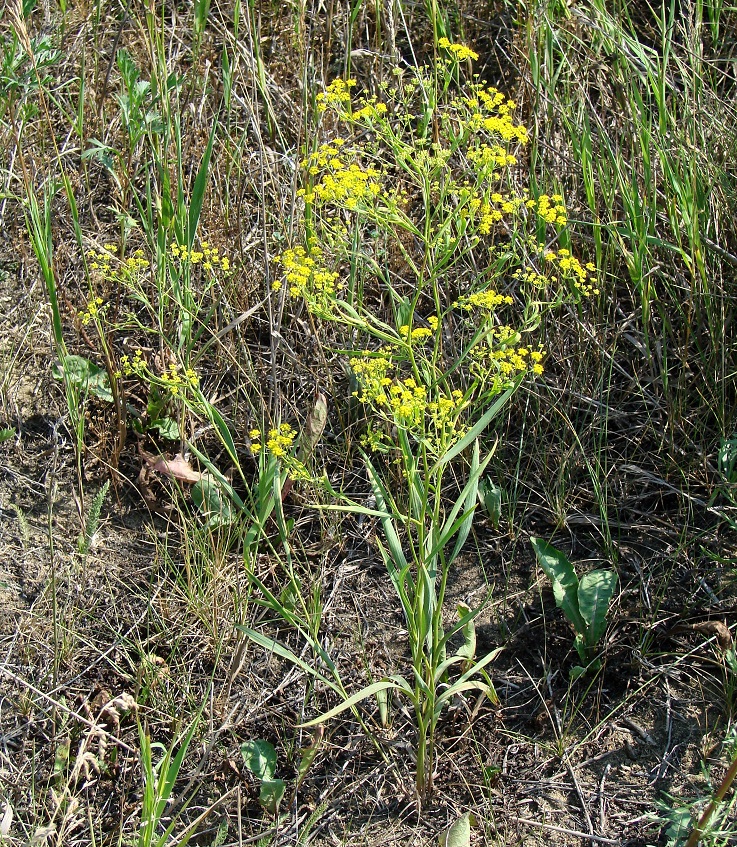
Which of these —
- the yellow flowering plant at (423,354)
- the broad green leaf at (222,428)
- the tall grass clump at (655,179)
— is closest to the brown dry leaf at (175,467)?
the yellow flowering plant at (423,354)

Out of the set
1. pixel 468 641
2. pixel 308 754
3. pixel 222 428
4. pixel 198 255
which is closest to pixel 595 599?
pixel 468 641

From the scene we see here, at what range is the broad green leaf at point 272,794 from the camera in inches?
79.3

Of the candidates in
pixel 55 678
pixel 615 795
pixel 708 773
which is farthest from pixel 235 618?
pixel 708 773

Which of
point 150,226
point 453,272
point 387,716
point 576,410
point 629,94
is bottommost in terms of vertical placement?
point 387,716

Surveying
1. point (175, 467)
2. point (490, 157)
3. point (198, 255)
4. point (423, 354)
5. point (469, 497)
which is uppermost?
point (490, 157)

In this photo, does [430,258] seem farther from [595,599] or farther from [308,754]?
[308,754]

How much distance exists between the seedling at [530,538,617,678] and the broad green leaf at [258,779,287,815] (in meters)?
0.76

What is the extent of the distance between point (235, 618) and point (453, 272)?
125 centimetres

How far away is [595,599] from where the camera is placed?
7.31ft

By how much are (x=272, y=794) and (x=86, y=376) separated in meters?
1.26

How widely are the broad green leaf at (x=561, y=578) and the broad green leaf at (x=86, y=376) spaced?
132cm

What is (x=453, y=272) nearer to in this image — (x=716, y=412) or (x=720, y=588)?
(x=716, y=412)

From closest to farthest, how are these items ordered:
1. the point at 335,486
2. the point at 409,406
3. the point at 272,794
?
the point at 409,406, the point at 272,794, the point at 335,486

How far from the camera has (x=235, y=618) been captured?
2.23 meters
